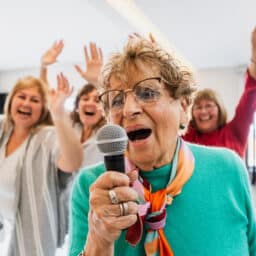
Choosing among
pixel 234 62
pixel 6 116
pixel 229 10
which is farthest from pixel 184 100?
pixel 234 62

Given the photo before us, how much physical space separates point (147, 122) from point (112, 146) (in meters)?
0.23

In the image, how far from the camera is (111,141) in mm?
616

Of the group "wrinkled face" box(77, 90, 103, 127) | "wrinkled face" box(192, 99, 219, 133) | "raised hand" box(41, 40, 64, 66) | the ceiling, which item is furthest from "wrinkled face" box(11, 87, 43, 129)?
the ceiling

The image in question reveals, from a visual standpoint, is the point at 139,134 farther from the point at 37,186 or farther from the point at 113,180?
the point at 37,186

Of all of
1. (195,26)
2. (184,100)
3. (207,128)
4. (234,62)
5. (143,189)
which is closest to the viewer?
(143,189)

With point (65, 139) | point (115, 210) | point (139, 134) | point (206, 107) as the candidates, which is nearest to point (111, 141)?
point (115, 210)

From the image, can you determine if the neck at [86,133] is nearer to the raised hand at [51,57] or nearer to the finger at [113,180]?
the raised hand at [51,57]

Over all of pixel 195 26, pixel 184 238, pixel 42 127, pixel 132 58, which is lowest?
pixel 184 238

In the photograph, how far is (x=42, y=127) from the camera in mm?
1816

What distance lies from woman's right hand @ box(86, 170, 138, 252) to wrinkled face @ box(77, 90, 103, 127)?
1.52m

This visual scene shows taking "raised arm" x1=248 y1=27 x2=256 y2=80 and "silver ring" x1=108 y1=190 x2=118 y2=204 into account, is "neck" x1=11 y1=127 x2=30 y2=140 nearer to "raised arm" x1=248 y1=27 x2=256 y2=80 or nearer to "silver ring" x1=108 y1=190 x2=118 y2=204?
"raised arm" x1=248 y1=27 x2=256 y2=80

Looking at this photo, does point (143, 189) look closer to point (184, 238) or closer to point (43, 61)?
point (184, 238)

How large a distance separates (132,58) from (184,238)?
0.44 meters

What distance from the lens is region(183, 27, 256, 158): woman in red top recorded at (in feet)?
6.07
